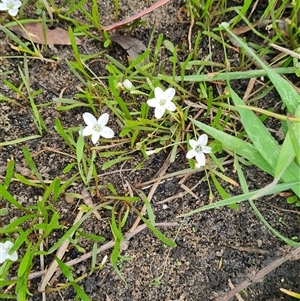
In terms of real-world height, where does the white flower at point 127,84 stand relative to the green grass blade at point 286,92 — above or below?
above

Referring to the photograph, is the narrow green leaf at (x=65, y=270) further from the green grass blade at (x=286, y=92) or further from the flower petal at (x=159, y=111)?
the green grass blade at (x=286, y=92)

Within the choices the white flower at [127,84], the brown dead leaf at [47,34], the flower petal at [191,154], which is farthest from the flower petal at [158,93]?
the brown dead leaf at [47,34]

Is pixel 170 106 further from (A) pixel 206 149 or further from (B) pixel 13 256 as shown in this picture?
(B) pixel 13 256

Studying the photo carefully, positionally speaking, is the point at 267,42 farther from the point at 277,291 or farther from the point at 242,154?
the point at 277,291

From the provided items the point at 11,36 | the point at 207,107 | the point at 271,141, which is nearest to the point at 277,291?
the point at 271,141

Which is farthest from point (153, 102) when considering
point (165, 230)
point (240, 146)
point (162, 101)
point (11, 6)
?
point (11, 6)

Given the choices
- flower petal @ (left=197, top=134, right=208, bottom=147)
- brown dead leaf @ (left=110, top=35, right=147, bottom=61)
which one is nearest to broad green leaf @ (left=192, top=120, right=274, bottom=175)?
flower petal @ (left=197, top=134, right=208, bottom=147)
